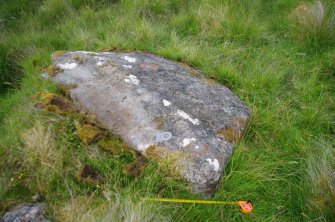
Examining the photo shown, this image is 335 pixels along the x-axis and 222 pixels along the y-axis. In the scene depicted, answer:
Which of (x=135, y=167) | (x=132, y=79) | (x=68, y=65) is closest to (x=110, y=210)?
(x=135, y=167)

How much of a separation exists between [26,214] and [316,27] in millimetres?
4098

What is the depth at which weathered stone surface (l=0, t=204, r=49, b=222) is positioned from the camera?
7.78ft

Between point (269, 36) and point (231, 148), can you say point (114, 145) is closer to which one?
point (231, 148)

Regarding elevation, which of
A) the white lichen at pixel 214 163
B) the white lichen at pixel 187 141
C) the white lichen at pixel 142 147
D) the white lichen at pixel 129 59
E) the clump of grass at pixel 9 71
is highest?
the white lichen at pixel 129 59

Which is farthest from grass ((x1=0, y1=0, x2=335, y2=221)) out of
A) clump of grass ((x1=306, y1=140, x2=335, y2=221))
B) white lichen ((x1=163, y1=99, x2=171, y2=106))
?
white lichen ((x1=163, y1=99, x2=171, y2=106))

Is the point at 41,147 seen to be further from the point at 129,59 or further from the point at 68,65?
the point at 129,59

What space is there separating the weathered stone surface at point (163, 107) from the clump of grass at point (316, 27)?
1.64 metres

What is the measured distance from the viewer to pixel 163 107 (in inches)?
127

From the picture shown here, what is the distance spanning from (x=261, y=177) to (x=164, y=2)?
3663 millimetres

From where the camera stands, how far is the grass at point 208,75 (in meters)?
2.65

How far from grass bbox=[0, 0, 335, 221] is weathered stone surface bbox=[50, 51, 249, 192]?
153 millimetres

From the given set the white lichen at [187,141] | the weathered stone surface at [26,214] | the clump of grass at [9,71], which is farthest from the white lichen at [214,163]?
the clump of grass at [9,71]

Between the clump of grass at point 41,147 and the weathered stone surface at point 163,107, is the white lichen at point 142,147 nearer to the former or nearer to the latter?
the weathered stone surface at point 163,107

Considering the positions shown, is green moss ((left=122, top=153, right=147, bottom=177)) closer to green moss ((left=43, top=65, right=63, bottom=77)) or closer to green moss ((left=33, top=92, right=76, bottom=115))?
green moss ((left=33, top=92, right=76, bottom=115))
